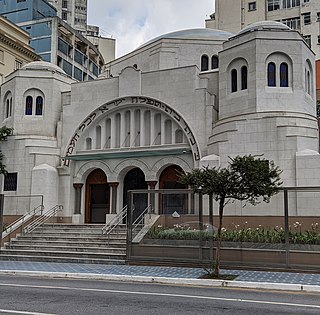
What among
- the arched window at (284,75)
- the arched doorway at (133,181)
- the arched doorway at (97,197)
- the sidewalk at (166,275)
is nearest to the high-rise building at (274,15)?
the arched window at (284,75)

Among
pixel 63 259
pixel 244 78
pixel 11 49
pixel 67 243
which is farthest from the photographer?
pixel 11 49

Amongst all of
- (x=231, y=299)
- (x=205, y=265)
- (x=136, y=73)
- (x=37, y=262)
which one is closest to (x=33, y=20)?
(x=136, y=73)

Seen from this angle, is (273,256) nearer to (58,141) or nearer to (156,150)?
(156,150)

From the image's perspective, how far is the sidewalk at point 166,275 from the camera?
43.3 feet

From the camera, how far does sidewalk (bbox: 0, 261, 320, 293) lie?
43.3 feet

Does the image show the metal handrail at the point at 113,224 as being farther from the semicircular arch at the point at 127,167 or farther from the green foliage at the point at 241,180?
the green foliage at the point at 241,180

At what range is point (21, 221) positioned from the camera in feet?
77.4

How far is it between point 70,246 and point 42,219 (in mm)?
5098

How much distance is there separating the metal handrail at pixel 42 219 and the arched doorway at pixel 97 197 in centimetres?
176

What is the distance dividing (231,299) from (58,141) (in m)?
19.5

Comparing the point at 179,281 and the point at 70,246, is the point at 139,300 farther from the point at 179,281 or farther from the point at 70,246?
the point at 70,246

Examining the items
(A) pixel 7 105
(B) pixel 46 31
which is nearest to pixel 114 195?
(A) pixel 7 105

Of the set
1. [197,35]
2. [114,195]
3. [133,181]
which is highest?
[197,35]

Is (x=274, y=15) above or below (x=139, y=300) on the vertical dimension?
above
